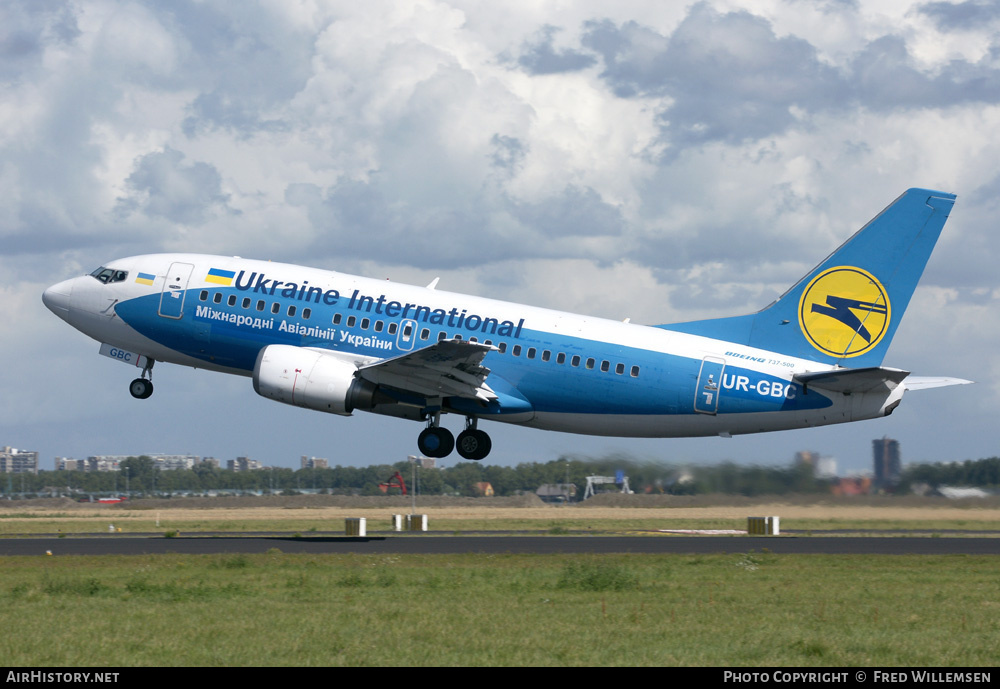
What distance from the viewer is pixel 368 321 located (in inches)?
1610

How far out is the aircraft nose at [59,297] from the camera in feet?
146

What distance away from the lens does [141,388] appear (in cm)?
4406

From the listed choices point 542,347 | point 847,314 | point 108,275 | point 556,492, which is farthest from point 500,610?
point 556,492

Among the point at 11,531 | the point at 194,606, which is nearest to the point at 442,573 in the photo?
the point at 194,606

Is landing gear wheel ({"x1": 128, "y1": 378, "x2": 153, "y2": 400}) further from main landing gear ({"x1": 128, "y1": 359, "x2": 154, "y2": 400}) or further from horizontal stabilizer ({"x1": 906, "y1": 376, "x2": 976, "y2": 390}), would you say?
horizontal stabilizer ({"x1": 906, "y1": 376, "x2": 976, "y2": 390})

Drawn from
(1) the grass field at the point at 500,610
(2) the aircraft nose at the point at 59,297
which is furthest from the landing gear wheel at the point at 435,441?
(2) the aircraft nose at the point at 59,297

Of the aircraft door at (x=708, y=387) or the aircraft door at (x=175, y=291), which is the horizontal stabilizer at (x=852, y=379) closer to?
the aircraft door at (x=708, y=387)

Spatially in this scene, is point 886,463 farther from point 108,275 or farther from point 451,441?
point 108,275

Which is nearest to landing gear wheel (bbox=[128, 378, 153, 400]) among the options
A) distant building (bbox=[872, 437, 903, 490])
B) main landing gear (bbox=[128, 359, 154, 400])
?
main landing gear (bbox=[128, 359, 154, 400])

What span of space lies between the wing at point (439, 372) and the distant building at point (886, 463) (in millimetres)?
19388

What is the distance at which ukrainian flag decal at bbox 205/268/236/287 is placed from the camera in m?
41.7
